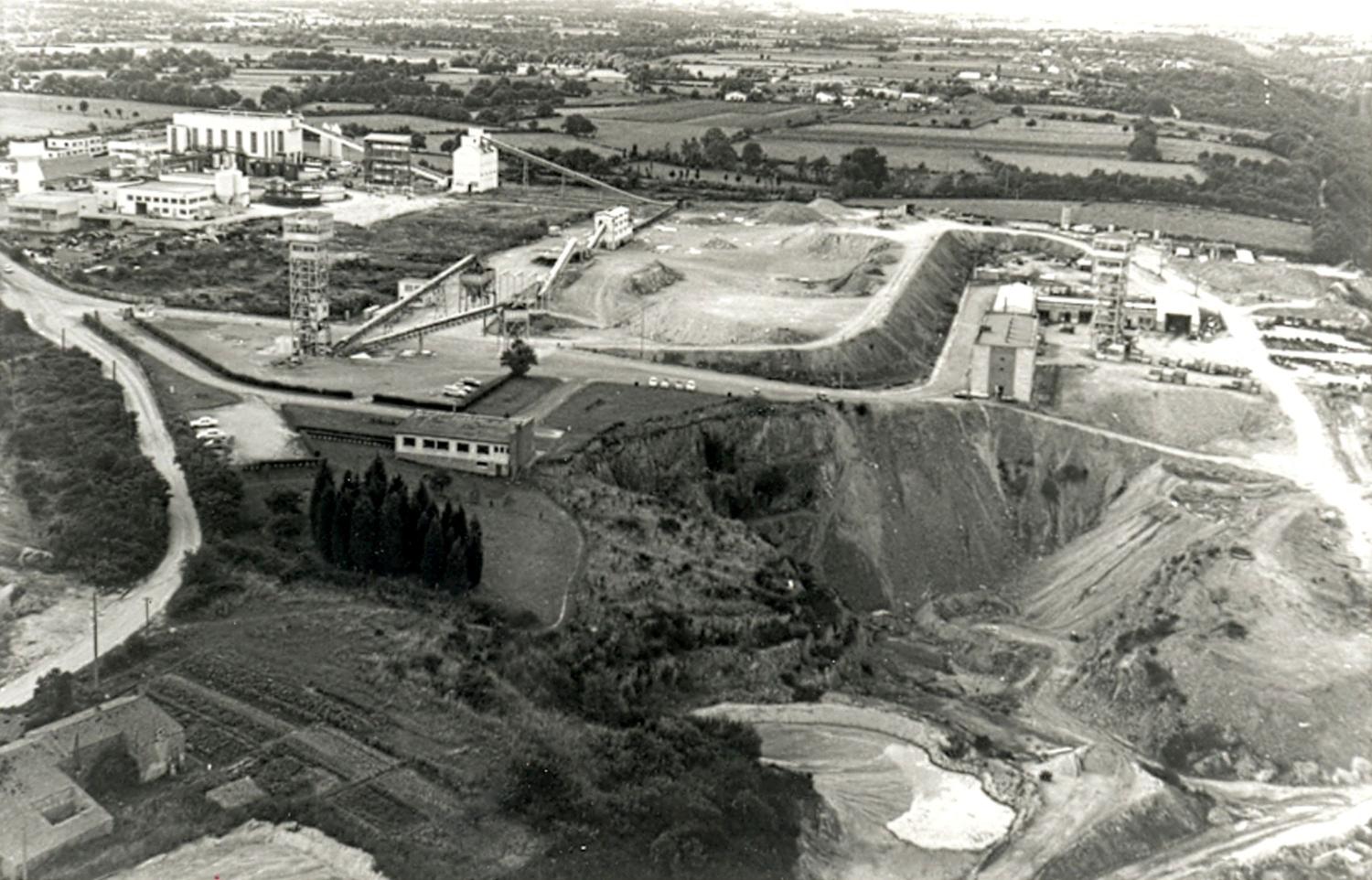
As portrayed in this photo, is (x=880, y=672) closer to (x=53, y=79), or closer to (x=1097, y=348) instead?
(x=1097, y=348)

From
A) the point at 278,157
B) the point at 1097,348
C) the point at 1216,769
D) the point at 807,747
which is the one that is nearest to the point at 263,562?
the point at 807,747

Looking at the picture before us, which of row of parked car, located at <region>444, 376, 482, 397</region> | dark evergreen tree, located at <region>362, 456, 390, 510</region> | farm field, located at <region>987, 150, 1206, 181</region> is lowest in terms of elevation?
row of parked car, located at <region>444, 376, 482, 397</region>

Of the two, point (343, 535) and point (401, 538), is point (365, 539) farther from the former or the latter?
point (401, 538)

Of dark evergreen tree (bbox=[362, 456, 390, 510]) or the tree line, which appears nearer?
the tree line

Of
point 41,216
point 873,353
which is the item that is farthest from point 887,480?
point 41,216

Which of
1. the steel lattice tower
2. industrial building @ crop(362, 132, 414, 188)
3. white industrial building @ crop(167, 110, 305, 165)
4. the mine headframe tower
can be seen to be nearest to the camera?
the steel lattice tower

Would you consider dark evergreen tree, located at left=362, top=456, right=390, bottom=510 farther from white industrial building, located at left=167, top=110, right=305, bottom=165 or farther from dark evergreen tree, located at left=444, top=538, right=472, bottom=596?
white industrial building, located at left=167, top=110, right=305, bottom=165

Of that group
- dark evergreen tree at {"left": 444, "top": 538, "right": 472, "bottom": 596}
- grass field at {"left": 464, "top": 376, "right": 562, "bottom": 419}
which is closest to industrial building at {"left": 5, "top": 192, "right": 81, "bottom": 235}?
grass field at {"left": 464, "top": 376, "right": 562, "bottom": 419}
